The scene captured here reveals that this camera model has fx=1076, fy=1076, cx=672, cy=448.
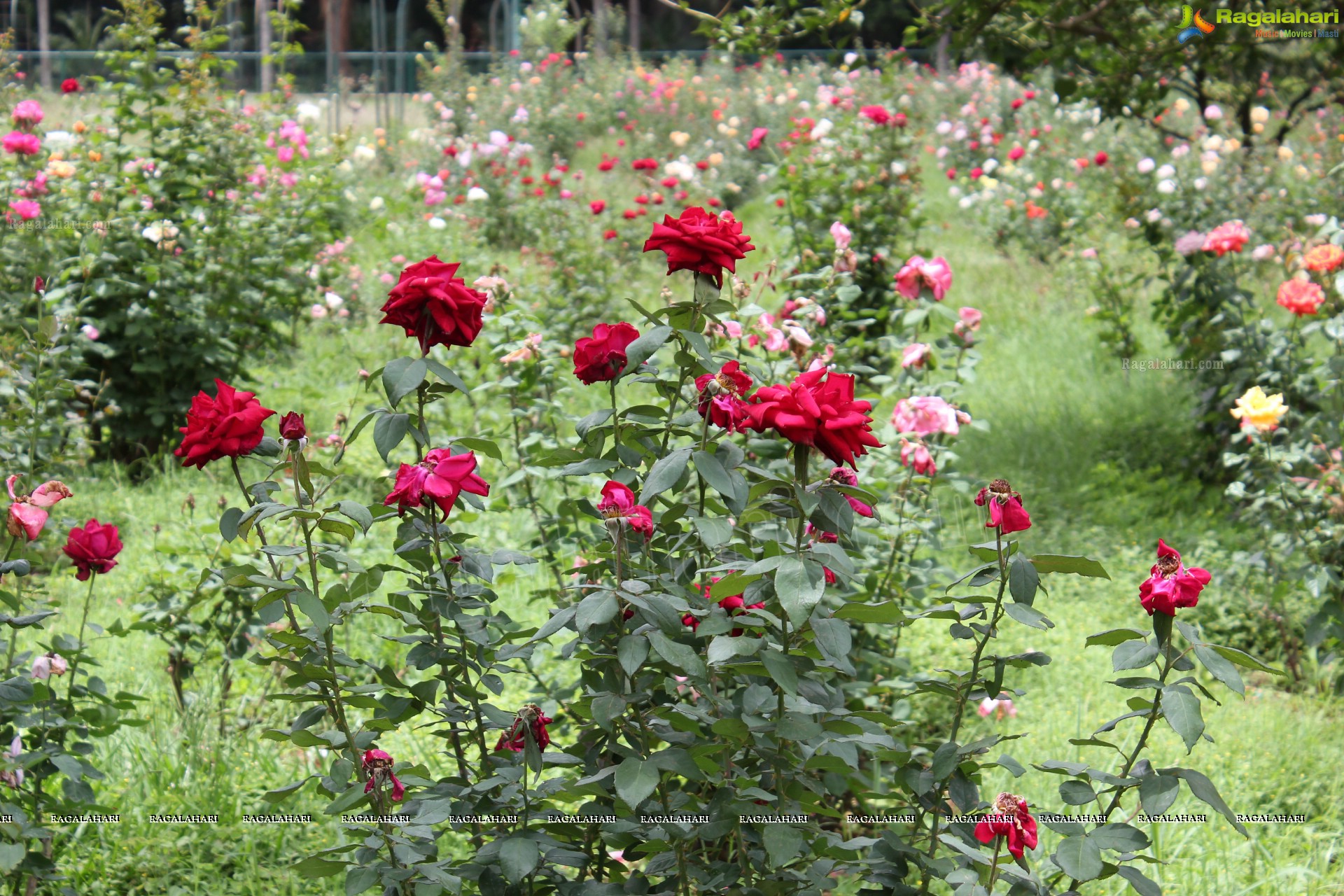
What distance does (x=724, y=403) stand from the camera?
1424 millimetres

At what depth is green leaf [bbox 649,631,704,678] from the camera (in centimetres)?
129

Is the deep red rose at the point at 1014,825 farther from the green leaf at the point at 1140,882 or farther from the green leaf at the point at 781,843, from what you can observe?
the green leaf at the point at 781,843

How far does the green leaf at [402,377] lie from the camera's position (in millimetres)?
1297

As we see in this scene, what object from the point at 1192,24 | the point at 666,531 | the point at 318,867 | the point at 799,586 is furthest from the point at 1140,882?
the point at 1192,24

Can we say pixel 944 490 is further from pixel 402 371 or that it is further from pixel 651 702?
pixel 402 371

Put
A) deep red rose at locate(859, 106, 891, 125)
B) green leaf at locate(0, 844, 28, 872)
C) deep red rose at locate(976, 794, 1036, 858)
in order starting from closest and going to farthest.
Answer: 1. deep red rose at locate(976, 794, 1036, 858)
2. green leaf at locate(0, 844, 28, 872)
3. deep red rose at locate(859, 106, 891, 125)

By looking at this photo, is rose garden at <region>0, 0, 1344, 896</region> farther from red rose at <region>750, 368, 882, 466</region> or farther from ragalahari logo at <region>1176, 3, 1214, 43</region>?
ragalahari logo at <region>1176, 3, 1214, 43</region>

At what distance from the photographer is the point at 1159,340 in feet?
18.0

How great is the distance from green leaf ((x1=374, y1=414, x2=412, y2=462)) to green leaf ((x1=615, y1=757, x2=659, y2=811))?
49 cm

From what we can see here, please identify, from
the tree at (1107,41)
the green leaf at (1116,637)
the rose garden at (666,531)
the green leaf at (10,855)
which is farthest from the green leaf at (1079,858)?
the tree at (1107,41)

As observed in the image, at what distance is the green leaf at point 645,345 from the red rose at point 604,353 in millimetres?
79

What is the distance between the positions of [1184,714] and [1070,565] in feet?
0.67

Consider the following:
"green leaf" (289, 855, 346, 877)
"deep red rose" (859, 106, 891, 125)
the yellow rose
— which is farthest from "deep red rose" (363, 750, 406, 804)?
"deep red rose" (859, 106, 891, 125)

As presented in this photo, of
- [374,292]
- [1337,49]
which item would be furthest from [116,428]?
[1337,49]
